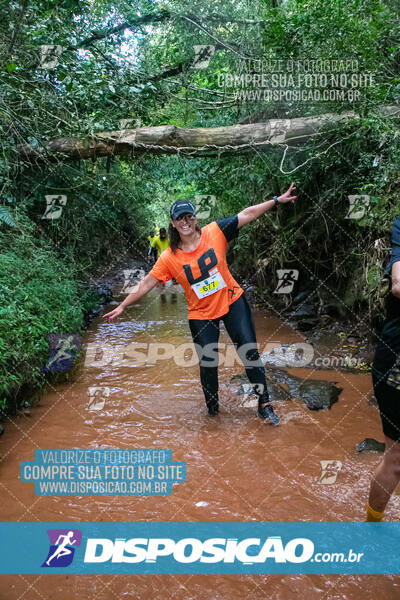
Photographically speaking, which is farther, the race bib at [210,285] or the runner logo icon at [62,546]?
the race bib at [210,285]

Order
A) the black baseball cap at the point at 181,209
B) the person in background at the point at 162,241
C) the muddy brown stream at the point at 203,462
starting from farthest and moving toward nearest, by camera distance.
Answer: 1. the person in background at the point at 162,241
2. the black baseball cap at the point at 181,209
3. the muddy brown stream at the point at 203,462

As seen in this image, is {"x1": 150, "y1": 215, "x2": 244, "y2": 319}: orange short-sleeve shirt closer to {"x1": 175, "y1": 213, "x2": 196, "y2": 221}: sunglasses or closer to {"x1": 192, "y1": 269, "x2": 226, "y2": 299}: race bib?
{"x1": 192, "y1": 269, "x2": 226, "y2": 299}: race bib

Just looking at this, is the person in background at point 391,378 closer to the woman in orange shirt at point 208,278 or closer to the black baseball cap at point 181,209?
the woman in orange shirt at point 208,278

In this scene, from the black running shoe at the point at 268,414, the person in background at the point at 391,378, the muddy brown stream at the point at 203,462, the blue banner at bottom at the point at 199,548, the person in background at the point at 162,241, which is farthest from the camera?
the person in background at the point at 162,241

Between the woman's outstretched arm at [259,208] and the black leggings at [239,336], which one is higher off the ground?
the woman's outstretched arm at [259,208]

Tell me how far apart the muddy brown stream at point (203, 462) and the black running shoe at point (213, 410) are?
0.08m

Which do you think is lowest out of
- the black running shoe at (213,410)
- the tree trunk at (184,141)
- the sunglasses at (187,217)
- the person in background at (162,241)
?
the black running shoe at (213,410)

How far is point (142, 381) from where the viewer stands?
16.9ft

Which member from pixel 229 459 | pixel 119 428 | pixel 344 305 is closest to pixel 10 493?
pixel 119 428

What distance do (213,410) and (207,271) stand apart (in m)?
1.42

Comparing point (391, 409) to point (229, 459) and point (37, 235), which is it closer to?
point (229, 459)

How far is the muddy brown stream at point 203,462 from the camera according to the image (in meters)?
2.22

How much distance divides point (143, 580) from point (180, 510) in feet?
1.92

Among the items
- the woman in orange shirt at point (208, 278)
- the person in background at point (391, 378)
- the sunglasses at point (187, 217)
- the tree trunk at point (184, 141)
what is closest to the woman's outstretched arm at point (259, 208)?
the woman in orange shirt at point (208, 278)
